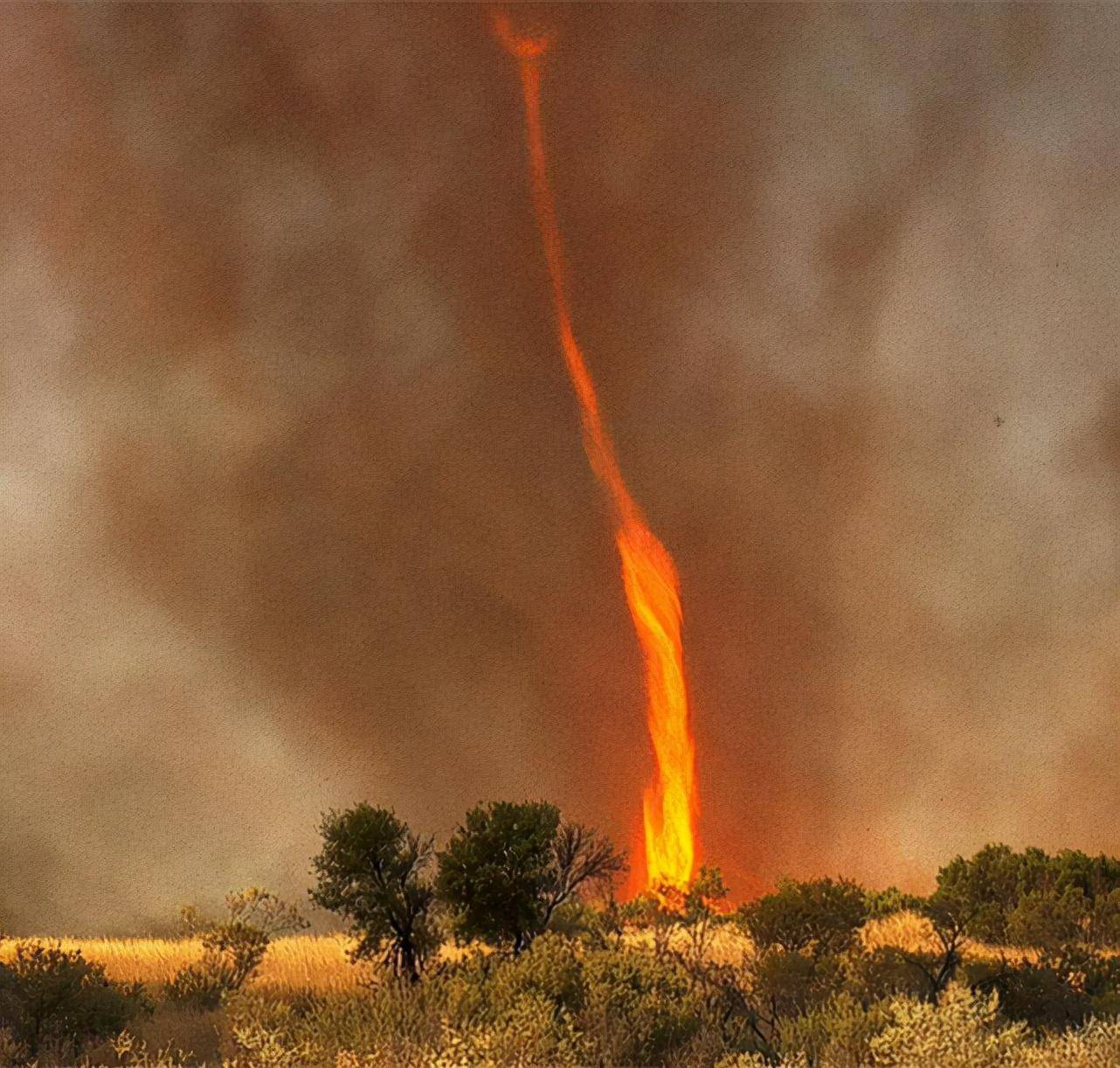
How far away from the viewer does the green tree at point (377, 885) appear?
28.8 meters

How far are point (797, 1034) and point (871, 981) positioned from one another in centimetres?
633

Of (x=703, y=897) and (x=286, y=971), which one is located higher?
(x=703, y=897)

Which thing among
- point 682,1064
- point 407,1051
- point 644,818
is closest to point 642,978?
point 682,1064

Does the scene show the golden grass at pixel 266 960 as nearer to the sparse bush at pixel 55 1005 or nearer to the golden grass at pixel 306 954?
the golden grass at pixel 306 954

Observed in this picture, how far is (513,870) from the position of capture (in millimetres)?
29500

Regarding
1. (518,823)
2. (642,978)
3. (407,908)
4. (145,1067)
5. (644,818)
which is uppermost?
(644,818)

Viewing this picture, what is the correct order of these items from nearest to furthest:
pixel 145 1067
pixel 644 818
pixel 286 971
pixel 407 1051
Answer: pixel 407 1051 → pixel 145 1067 → pixel 286 971 → pixel 644 818

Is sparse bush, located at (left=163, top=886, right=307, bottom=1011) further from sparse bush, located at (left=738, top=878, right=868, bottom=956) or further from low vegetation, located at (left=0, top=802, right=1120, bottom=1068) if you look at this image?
sparse bush, located at (left=738, top=878, right=868, bottom=956)

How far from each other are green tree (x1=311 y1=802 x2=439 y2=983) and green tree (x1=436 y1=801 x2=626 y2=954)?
0.70 m

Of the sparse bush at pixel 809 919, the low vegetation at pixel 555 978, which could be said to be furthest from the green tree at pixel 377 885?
the sparse bush at pixel 809 919

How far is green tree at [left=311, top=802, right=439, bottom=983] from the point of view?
94.4 feet

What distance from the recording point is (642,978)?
24.3 m

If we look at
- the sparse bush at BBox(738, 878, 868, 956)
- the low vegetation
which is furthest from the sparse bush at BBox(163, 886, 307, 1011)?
the sparse bush at BBox(738, 878, 868, 956)

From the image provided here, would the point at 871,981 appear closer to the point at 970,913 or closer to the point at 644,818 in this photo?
the point at 970,913
